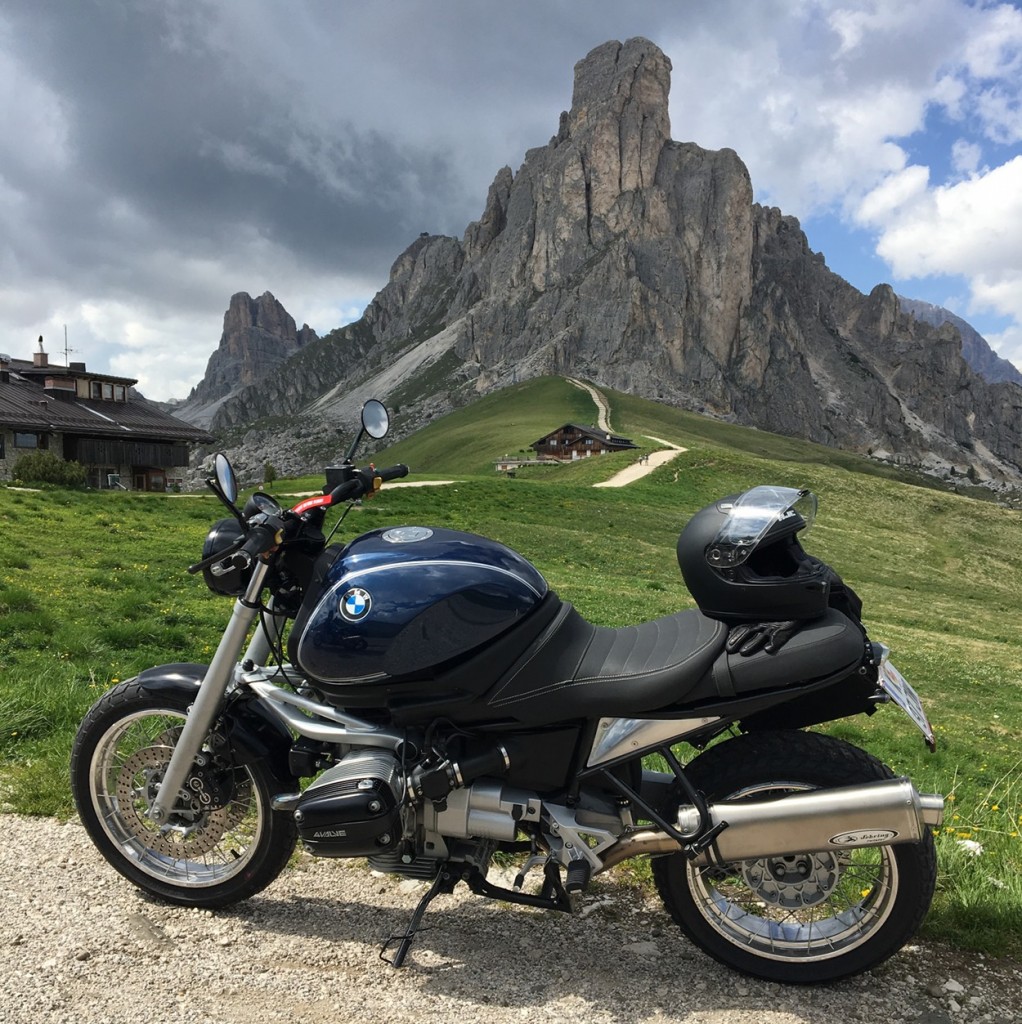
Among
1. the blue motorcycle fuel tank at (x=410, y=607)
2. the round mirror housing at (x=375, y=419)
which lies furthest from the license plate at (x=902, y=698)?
the round mirror housing at (x=375, y=419)

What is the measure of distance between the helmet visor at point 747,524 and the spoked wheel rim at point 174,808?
2553 millimetres

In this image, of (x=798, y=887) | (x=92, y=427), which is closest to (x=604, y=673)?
(x=798, y=887)

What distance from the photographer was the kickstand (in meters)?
3.37

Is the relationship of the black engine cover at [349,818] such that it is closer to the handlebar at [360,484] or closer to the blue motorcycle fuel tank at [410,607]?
the blue motorcycle fuel tank at [410,607]

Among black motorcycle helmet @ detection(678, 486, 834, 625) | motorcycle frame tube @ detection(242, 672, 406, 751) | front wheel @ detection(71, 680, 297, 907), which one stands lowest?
front wheel @ detection(71, 680, 297, 907)

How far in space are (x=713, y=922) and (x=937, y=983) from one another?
92 cm

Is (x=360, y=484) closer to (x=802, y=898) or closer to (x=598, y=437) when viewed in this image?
(x=802, y=898)

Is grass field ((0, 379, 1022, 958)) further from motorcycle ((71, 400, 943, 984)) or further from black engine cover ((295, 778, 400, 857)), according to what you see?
black engine cover ((295, 778, 400, 857))

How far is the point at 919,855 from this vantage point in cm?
315

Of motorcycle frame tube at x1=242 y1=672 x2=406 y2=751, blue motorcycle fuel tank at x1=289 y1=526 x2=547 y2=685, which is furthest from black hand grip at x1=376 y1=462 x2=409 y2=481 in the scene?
motorcycle frame tube at x1=242 y1=672 x2=406 y2=751

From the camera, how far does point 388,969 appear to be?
3398 mm

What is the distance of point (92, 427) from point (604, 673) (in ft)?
186

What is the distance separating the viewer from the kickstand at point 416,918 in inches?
133

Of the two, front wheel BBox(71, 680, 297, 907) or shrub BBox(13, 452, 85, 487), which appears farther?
shrub BBox(13, 452, 85, 487)
